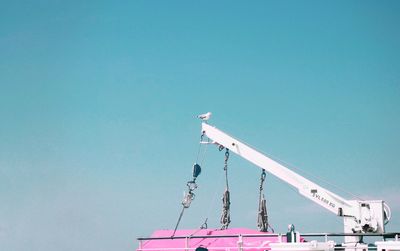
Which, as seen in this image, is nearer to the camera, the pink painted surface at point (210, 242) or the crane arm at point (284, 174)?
the pink painted surface at point (210, 242)

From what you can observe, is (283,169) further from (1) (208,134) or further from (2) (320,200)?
(1) (208,134)

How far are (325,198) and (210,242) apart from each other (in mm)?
5651

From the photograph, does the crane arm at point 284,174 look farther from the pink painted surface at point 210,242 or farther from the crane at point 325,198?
the pink painted surface at point 210,242

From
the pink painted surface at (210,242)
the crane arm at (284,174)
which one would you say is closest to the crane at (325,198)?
the crane arm at (284,174)

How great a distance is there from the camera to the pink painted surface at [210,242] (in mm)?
25141

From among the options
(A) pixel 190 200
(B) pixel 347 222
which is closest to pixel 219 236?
(A) pixel 190 200

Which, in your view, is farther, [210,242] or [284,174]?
[284,174]

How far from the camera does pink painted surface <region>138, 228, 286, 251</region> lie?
25.1 m

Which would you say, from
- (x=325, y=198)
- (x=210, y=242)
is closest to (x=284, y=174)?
(x=325, y=198)

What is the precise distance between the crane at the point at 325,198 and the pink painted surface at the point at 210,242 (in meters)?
3.21

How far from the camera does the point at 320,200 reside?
2773 cm

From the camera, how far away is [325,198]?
1087 inches

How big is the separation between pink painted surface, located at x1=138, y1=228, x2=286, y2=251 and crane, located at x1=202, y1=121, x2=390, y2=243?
3.21 m

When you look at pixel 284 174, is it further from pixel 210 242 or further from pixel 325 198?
pixel 210 242
